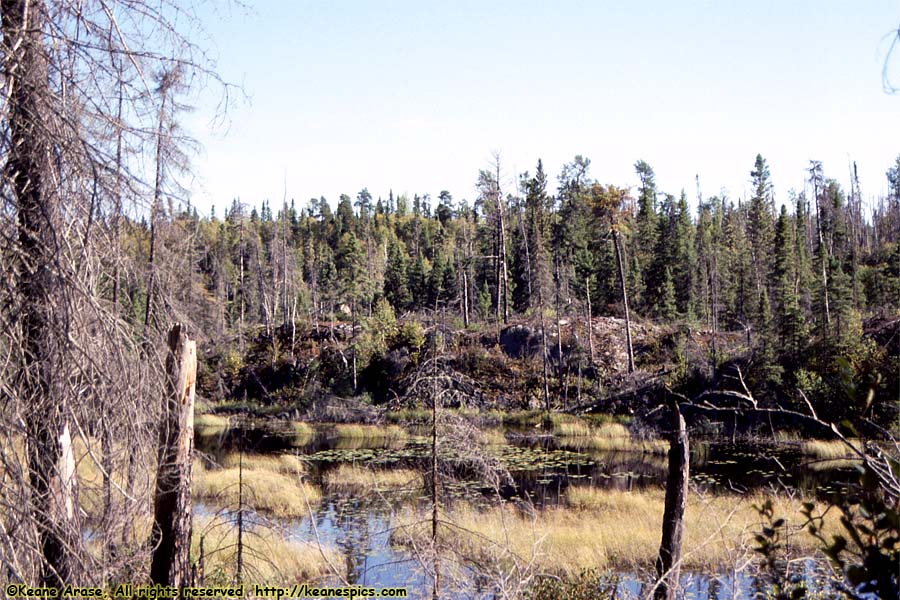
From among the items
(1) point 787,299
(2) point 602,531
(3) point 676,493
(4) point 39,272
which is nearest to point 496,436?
(2) point 602,531

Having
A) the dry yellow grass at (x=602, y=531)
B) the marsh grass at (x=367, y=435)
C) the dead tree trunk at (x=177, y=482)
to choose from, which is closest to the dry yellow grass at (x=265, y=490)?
the dry yellow grass at (x=602, y=531)

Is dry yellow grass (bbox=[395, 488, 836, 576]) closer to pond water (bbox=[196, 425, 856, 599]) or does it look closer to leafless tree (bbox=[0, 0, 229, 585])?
→ pond water (bbox=[196, 425, 856, 599])

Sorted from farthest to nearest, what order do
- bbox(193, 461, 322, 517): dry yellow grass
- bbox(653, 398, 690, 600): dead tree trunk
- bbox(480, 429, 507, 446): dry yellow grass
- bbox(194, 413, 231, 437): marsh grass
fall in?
bbox(194, 413, 231, 437): marsh grass < bbox(480, 429, 507, 446): dry yellow grass < bbox(193, 461, 322, 517): dry yellow grass < bbox(653, 398, 690, 600): dead tree trunk

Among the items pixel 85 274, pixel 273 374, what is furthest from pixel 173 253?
pixel 273 374

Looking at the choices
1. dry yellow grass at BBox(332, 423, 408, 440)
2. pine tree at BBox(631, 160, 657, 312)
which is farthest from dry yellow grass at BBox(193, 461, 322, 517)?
pine tree at BBox(631, 160, 657, 312)

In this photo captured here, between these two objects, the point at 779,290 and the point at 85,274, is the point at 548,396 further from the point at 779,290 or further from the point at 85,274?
the point at 85,274

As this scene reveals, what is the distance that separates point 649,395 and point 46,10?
135 ft

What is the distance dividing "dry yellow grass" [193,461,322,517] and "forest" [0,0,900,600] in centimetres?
11

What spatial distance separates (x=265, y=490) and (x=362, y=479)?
3.45 meters

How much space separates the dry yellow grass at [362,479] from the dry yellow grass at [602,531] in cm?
333

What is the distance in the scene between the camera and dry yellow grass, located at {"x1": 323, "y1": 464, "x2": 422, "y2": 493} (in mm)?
21594

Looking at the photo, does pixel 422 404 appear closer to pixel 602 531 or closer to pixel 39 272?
pixel 602 531

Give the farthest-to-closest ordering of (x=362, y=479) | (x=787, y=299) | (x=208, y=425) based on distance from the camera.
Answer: (x=787, y=299)
(x=208, y=425)
(x=362, y=479)

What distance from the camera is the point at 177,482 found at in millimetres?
6512
